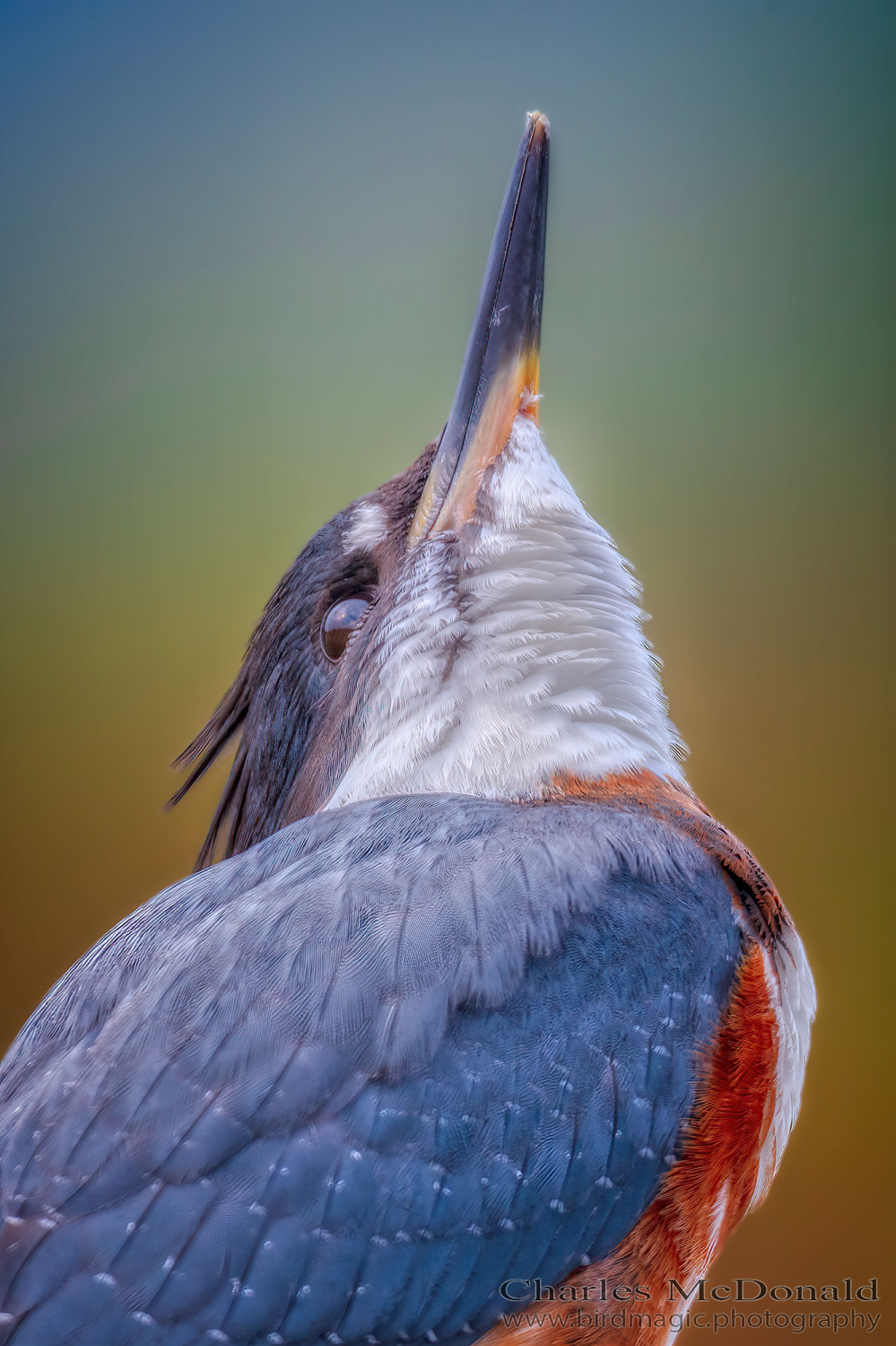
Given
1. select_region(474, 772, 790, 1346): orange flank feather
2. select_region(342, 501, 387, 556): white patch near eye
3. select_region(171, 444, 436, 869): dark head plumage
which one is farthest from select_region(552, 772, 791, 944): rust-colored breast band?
select_region(342, 501, 387, 556): white patch near eye

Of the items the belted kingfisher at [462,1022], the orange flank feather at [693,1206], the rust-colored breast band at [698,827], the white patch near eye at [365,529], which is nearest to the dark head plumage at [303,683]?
the white patch near eye at [365,529]

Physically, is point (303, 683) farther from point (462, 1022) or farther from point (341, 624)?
point (462, 1022)

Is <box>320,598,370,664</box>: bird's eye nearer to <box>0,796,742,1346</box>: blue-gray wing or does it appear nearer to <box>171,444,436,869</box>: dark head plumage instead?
<box>171,444,436,869</box>: dark head plumage

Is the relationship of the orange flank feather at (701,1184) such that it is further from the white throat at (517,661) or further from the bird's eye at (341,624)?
the bird's eye at (341,624)

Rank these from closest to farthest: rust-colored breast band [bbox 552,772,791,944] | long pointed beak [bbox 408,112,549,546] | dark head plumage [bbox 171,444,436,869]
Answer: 1. rust-colored breast band [bbox 552,772,791,944]
2. long pointed beak [bbox 408,112,549,546]
3. dark head plumage [bbox 171,444,436,869]

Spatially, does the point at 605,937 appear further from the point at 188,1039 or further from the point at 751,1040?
the point at 188,1039

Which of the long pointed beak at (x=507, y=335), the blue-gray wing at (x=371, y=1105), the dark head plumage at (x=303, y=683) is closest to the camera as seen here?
the blue-gray wing at (x=371, y=1105)

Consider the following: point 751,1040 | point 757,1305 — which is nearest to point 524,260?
point 751,1040
